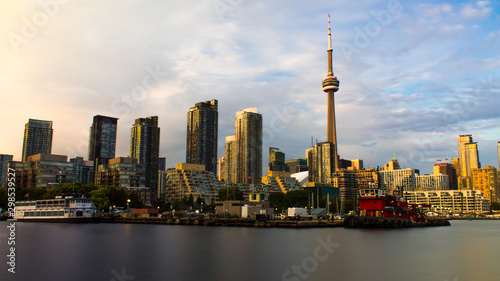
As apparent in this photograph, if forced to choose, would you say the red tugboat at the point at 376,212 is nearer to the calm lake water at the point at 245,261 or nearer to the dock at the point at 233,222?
the dock at the point at 233,222

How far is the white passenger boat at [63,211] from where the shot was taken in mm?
130875

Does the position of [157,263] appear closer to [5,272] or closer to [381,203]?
[5,272]

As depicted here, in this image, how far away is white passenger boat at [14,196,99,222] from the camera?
130875 millimetres

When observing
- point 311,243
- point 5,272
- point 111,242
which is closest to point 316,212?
point 311,243

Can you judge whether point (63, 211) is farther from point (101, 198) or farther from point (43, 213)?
point (101, 198)

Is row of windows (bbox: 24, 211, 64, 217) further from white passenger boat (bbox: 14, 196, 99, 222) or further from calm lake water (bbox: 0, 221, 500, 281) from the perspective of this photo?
calm lake water (bbox: 0, 221, 500, 281)

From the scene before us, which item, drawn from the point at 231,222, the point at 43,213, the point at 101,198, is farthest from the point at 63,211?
the point at 231,222

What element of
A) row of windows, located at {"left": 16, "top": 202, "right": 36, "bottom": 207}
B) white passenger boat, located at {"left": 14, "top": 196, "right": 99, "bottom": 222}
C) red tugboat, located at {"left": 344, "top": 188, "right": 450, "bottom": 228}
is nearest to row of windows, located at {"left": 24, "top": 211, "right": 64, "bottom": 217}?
white passenger boat, located at {"left": 14, "top": 196, "right": 99, "bottom": 222}

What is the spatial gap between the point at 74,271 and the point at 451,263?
151 feet

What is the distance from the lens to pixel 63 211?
131625mm

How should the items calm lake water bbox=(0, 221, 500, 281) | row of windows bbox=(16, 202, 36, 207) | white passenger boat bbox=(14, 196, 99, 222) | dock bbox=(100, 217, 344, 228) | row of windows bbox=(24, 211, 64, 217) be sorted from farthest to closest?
row of windows bbox=(16, 202, 36, 207) < row of windows bbox=(24, 211, 64, 217) < white passenger boat bbox=(14, 196, 99, 222) < dock bbox=(100, 217, 344, 228) < calm lake water bbox=(0, 221, 500, 281)

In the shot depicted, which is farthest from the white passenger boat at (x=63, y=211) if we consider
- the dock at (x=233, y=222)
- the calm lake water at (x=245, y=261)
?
the calm lake water at (x=245, y=261)

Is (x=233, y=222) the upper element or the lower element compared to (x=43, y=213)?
lower

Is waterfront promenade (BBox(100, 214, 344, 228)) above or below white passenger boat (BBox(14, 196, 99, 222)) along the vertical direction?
below
